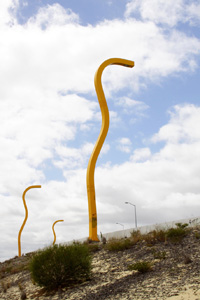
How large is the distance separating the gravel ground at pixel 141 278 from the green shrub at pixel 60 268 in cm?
36

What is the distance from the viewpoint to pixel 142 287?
28.9 ft

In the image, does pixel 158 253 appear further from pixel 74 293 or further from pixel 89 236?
pixel 89 236

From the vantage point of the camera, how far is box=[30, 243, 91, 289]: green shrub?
35.3ft

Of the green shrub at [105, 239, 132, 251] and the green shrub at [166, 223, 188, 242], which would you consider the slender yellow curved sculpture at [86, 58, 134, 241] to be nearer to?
the green shrub at [105, 239, 132, 251]

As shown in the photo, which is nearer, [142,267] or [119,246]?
[142,267]

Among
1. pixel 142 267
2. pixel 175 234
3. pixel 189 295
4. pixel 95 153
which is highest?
pixel 95 153

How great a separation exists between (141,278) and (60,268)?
8.73 feet

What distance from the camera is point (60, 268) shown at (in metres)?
10.8

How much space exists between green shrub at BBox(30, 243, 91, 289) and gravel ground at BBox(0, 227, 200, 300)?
14.3 inches

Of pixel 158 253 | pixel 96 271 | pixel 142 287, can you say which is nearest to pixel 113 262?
pixel 96 271

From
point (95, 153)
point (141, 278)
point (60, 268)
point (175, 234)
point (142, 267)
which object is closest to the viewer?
point (141, 278)

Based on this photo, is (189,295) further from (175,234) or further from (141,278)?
(175,234)

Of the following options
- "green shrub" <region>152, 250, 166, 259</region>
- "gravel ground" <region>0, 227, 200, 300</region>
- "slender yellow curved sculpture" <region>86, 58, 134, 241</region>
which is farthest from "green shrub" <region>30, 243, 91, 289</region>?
"slender yellow curved sculpture" <region>86, 58, 134, 241</region>

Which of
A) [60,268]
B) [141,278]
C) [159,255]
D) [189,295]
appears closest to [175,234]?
[159,255]
